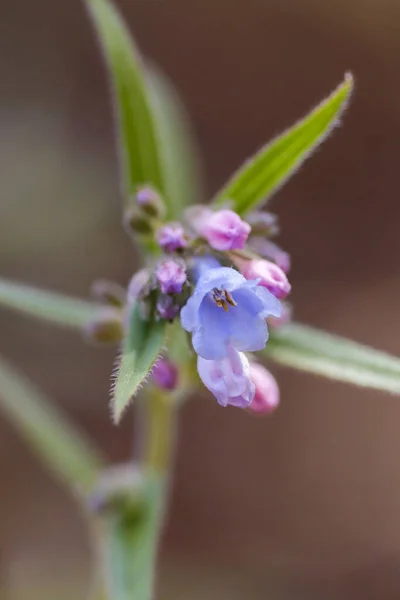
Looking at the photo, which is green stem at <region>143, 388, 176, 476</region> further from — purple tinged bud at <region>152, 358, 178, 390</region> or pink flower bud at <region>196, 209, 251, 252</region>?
pink flower bud at <region>196, 209, 251, 252</region>

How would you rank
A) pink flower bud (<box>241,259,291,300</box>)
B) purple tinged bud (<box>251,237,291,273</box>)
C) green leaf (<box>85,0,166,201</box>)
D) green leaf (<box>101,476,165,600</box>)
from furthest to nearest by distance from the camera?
green leaf (<box>101,476,165,600</box>), green leaf (<box>85,0,166,201</box>), purple tinged bud (<box>251,237,291,273</box>), pink flower bud (<box>241,259,291,300</box>)

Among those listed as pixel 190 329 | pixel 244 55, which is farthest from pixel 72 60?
pixel 190 329

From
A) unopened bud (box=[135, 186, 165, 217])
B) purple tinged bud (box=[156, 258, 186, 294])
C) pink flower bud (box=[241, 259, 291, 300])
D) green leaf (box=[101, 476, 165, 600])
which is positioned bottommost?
green leaf (box=[101, 476, 165, 600])

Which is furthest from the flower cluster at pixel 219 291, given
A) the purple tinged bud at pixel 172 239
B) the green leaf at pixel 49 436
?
the green leaf at pixel 49 436

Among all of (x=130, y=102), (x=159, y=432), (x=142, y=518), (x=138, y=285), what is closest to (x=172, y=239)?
(x=138, y=285)

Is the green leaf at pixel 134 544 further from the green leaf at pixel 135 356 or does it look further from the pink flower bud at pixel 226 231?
the pink flower bud at pixel 226 231

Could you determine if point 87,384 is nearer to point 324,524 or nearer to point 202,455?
point 202,455

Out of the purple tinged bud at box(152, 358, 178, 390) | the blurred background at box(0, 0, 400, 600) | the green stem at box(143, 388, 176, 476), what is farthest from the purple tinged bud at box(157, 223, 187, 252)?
the blurred background at box(0, 0, 400, 600)

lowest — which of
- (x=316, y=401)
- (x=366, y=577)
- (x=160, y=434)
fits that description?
(x=160, y=434)
